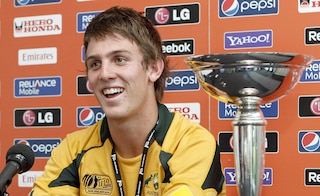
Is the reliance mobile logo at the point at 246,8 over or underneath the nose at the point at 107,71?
over

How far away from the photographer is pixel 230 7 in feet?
5.98

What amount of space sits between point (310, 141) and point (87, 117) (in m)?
0.84

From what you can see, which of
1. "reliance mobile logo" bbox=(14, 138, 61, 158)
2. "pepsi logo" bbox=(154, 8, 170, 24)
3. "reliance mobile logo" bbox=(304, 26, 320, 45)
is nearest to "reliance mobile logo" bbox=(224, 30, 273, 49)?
"reliance mobile logo" bbox=(304, 26, 320, 45)

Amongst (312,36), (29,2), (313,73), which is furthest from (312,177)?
(29,2)

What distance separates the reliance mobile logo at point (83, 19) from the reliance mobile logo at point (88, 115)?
0.31 metres

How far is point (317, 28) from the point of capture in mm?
1707

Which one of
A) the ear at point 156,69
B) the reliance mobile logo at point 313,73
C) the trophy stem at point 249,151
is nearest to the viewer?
the trophy stem at point 249,151

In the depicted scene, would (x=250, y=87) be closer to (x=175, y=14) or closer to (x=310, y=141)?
(x=310, y=141)

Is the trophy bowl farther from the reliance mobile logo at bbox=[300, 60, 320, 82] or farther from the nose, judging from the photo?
the reliance mobile logo at bbox=[300, 60, 320, 82]

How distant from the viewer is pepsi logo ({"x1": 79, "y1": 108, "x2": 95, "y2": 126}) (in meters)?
2.04

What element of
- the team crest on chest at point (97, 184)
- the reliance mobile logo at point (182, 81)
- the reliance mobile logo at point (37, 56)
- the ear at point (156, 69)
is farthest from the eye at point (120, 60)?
the reliance mobile logo at point (37, 56)

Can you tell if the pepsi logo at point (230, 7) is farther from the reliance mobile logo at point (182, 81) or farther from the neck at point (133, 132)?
the neck at point (133, 132)

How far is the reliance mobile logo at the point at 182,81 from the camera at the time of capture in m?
1.88

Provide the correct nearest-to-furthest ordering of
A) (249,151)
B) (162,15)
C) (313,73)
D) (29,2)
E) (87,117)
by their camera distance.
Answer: (249,151), (313,73), (162,15), (87,117), (29,2)
